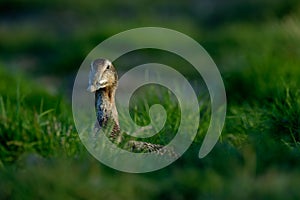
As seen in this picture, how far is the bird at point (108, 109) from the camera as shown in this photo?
455cm

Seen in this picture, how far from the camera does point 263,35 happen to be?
33.0ft

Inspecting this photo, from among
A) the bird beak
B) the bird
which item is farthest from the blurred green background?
the bird beak

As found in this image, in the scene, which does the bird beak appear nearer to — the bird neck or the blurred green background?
the bird neck

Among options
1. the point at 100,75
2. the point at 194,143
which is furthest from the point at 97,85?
the point at 194,143

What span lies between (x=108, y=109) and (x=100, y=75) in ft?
0.84

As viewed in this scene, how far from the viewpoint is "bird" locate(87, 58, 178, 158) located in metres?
4.55

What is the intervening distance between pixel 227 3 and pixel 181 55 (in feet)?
12.7

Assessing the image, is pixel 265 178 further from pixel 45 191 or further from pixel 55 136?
pixel 55 136

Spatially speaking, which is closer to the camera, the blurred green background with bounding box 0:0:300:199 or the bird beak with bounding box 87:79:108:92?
the blurred green background with bounding box 0:0:300:199

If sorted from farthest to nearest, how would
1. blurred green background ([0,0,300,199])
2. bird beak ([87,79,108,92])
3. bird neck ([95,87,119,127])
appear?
bird neck ([95,87,119,127]), bird beak ([87,79,108,92]), blurred green background ([0,0,300,199])

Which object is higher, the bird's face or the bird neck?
the bird's face

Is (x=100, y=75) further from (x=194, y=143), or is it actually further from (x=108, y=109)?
(x=194, y=143)

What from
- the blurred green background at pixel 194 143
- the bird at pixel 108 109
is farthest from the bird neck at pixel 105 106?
the blurred green background at pixel 194 143

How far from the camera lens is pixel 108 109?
15.7 ft
